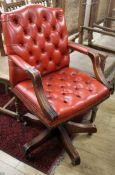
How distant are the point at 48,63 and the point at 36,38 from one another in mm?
225

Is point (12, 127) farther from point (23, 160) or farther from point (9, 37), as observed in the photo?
point (9, 37)

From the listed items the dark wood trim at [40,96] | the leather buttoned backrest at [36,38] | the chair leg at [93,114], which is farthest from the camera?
the chair leg at [93,114]

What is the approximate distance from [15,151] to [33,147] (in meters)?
0.17

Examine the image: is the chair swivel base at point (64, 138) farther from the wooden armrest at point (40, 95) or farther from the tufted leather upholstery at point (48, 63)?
the wooden armrest at point (40, 95)

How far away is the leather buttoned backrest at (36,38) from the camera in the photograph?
1.41 m

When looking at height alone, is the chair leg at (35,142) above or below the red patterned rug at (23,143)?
above

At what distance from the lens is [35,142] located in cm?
151

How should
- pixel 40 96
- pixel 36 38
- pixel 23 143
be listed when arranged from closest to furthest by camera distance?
pixel 40 96
pixel 36 38
pixel 23 143

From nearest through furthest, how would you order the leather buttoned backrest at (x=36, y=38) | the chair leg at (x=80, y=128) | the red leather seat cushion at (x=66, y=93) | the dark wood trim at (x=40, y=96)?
the dark wood trim at (x=40, y=96) < the red leather seat cushion at (x=66, y=93) < the leather buttoned backrest at (x=36, y=38) < the chair leg at (x=80, y=128)

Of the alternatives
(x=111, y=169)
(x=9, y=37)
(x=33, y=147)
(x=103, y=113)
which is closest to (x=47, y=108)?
(x=33, y=147)

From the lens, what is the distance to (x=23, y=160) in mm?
1504

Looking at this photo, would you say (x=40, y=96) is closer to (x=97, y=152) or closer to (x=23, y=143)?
(x=23, y=143)

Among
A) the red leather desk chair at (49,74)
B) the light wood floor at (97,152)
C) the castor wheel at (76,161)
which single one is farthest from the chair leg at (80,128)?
the castor wheel at (76,161)

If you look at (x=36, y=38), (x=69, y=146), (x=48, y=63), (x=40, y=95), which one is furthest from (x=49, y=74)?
(x=69, y=146)
